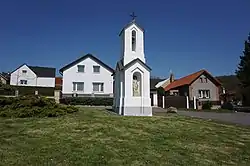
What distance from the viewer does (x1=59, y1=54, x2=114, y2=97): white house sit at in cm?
4144

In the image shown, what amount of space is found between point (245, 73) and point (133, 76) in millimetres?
31088

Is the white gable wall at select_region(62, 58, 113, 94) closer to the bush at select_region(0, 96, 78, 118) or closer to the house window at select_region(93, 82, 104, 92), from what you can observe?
the house window at select_region(93, 82, 104, 92)

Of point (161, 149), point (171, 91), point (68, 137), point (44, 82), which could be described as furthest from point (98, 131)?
point (44, 82)

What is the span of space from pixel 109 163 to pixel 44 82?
54.2 meters

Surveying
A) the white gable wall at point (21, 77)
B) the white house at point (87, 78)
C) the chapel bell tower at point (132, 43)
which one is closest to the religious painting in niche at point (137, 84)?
the chapel bell tower at point (132, 43)

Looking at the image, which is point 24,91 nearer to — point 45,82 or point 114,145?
point 45,82

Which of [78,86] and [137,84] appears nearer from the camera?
[137,84]

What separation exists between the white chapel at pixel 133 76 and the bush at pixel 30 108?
153 inches

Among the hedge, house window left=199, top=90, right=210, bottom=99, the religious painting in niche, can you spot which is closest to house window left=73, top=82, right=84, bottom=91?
the hedge

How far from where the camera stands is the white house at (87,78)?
136 ft

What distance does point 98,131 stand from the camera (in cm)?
1072

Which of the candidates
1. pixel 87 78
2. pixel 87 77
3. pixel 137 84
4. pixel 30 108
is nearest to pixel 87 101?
pixel 87 78

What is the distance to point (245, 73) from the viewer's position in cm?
4394

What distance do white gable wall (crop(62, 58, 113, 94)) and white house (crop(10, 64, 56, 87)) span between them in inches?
724
